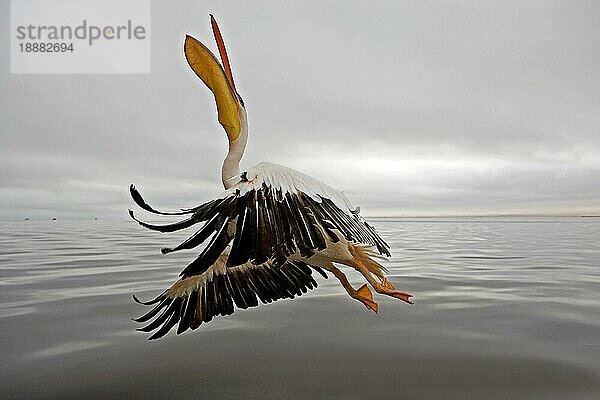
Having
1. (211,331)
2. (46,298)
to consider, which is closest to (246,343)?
(211,331)

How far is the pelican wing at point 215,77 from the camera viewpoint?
4.99 feet

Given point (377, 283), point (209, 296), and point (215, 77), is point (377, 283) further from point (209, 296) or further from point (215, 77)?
point (215, 77)

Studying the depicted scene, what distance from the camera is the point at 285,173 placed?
158 cm

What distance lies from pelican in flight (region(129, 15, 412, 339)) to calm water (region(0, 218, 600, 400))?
2.08 feet

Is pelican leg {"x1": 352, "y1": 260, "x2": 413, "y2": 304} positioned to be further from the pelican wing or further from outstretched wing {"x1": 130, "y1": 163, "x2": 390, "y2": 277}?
the pelican wing

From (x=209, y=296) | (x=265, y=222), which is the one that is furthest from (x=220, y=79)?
(x=209, y=296)

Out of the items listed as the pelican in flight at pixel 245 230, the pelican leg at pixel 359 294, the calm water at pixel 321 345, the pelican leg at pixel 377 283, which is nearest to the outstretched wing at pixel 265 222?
the pelican in flight at pixel 245 230

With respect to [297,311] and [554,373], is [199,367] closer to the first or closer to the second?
[297,311]

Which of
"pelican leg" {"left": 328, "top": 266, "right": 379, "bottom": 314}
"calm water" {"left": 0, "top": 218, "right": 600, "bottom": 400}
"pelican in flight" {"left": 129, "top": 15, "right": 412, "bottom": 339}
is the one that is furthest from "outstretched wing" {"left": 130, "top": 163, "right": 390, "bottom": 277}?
"calm water" {"left": 0, "top": 218, "right": 600, "bottom": 400}

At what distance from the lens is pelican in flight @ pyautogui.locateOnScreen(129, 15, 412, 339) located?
139 centimetres

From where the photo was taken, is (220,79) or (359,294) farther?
(359,294)

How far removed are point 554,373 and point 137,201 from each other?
2175 millimetres

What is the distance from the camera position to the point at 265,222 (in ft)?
4.62

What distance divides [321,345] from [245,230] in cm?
166
